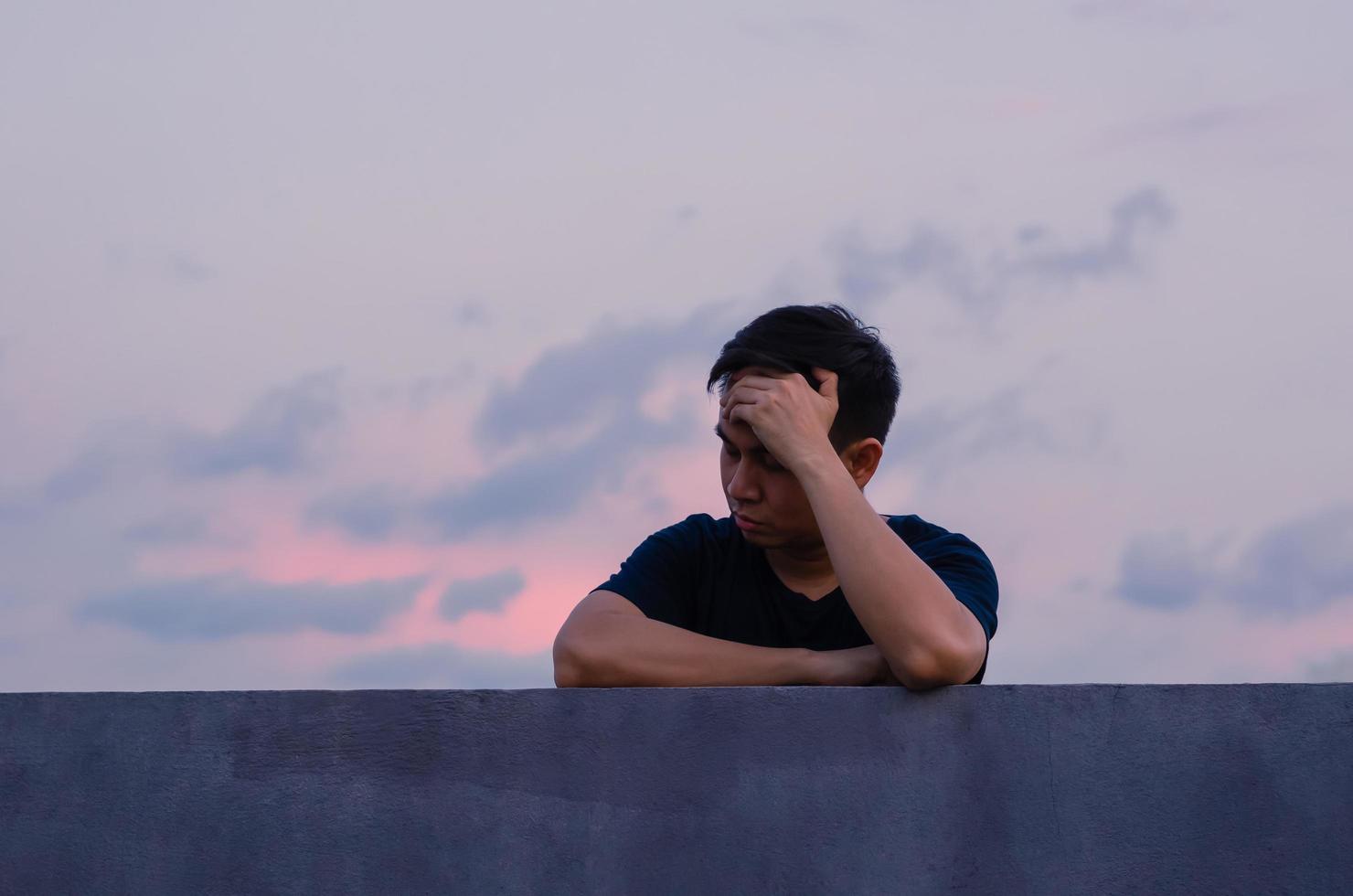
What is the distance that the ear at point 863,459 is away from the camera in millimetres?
3074

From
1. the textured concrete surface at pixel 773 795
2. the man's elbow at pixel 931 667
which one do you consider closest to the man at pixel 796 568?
the man's elbow at pixel 931 667

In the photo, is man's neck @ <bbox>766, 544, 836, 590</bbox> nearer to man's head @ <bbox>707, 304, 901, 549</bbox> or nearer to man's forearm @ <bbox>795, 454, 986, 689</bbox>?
man's head @ <bbox>707, 304, 901, 549</bbox>

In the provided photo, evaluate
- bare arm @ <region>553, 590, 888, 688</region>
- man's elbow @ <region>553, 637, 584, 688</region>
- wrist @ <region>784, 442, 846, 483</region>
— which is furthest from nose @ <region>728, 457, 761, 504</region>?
man's elbow @ <region>553, 637, 584, 688</region>

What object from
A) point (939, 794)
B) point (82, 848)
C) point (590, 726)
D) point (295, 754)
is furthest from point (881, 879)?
Result: point (82, 848)

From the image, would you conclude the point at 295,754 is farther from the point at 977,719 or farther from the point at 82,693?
the point at 977,719

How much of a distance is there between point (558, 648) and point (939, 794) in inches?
32.6

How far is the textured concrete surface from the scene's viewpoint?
2189 mm

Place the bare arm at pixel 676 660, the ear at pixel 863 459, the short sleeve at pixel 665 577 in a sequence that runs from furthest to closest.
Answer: the ear at pixel 863 459 → the short sleeve at pixel 665 577 → the bare arm at pixel 676 660

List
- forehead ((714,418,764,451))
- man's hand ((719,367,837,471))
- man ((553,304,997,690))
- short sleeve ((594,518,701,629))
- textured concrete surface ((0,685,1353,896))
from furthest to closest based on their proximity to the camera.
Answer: short sleeve ((594,518,701,629)) < forehead ((714,418,764,451)) < man's hand ((719,367,837,471)) < man ((553,304,997,690)) < textured concrete surface ((0,685,1353,896))

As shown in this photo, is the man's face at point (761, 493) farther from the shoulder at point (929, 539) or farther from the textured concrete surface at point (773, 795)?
the textured concrete surface at point (773, 795)

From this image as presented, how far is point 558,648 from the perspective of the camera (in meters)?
2.63

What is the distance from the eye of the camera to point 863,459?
3102mm

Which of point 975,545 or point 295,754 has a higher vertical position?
point 975,545

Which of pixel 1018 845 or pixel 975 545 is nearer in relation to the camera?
pixel 1018 845
